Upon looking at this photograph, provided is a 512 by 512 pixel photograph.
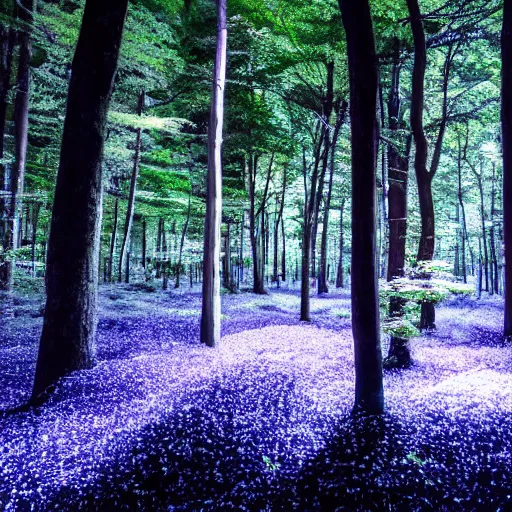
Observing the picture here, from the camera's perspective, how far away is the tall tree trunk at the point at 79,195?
4.64m

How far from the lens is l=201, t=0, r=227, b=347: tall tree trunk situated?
7.43 metres

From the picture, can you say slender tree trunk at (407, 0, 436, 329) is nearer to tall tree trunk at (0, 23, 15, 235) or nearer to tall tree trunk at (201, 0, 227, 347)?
tall tree trunk at (201, 0, 227, 347)

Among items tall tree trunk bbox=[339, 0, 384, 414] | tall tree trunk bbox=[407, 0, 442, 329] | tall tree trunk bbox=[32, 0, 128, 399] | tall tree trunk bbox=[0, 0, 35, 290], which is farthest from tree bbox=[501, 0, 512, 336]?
tall tree trunk bbox=[0, 0, 35, 290]

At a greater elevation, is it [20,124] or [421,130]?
[20,124]

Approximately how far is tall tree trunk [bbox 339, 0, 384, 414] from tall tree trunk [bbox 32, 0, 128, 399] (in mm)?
3118

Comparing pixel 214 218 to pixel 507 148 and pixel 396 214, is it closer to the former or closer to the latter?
pixel 396 214

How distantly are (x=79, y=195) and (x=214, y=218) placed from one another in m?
3.14

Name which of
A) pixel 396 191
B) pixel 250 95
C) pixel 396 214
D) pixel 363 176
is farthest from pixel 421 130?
pixel 250 95

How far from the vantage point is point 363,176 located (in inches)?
150

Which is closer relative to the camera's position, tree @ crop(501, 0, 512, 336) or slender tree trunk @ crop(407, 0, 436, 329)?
slender tree trunk @ crop(407, 0, 436, 329)

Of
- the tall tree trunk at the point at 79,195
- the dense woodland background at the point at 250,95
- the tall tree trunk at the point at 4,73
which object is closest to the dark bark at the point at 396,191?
the dense woodland background at the point at 250,95

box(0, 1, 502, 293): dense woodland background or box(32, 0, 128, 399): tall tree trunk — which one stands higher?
box(0, 1, 502, 293): dense woodland background

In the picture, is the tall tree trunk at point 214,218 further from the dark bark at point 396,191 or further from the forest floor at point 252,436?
the dark bark at point 396,191

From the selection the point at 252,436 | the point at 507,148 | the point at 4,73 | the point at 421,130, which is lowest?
the point at 252,436
